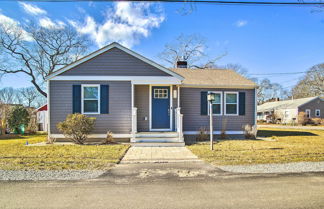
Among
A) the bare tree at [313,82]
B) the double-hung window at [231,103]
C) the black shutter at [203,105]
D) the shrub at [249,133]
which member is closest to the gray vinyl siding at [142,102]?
the black shutter at [203,105]

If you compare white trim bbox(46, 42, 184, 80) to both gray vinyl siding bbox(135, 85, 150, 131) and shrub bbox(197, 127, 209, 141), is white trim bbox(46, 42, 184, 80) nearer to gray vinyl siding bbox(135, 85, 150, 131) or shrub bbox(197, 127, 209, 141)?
gray vinyl siding bbox(135, 85, 150, 131)

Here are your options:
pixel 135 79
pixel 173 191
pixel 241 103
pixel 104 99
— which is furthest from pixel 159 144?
pixel 241 103

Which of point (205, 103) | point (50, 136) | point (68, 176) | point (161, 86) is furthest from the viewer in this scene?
point (205, 103)

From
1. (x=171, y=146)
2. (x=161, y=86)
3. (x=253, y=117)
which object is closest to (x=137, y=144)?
(x=171, y=146)

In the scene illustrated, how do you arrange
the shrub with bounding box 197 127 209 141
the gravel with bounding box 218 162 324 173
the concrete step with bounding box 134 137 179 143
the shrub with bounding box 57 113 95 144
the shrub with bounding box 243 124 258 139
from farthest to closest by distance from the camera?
1. the shrub with bounding box 243 124 258 139
2. the shrub with bounding box 197 127 209 141
3. the concrete step with bounding box 134 137 179 143
4. the shrub with bounding box 57 113 95 144
5. the gravel with bounding box 218 162 324 173

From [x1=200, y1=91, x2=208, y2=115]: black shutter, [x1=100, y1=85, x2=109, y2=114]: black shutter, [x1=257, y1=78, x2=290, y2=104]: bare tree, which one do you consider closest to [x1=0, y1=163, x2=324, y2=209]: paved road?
[x1=100, y1=85, x2=109, y2=114]: black shutter

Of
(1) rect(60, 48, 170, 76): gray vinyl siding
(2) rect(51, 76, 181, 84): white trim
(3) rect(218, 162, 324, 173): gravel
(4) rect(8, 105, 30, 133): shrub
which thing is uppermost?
(1) rect(60, 48, 170, 76): gray vinyl siding

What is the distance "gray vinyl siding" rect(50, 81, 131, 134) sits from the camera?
893 centimetres

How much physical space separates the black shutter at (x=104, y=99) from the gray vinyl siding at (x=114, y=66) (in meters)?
0.72

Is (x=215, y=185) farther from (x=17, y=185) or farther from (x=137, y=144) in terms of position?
(x=137, y=144)

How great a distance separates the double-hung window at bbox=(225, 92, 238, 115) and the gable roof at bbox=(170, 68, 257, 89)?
1.87ft

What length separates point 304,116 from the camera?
25562 mm

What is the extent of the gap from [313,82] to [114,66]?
1697 inches

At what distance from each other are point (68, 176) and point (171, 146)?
15.3 ft
